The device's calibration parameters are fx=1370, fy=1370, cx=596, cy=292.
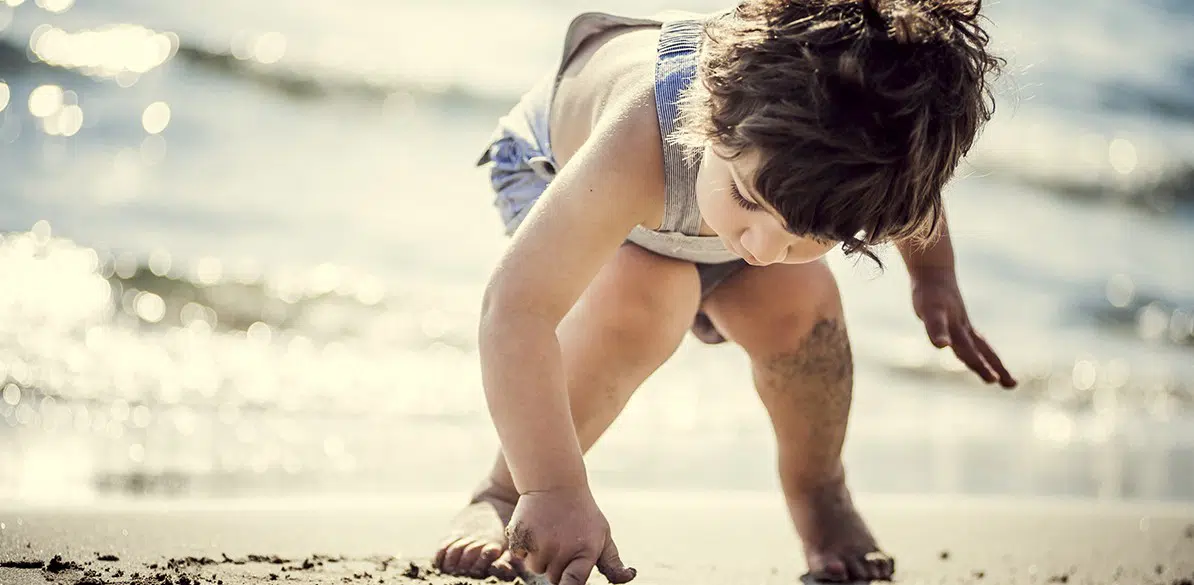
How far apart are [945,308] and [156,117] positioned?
591 cm

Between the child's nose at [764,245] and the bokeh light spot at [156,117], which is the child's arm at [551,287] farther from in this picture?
the bokeh light spot at [156,117]

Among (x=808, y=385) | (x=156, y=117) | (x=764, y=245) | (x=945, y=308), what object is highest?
(x=156, y=117)

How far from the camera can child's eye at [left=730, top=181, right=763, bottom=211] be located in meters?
1.83

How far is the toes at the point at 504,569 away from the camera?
219cm

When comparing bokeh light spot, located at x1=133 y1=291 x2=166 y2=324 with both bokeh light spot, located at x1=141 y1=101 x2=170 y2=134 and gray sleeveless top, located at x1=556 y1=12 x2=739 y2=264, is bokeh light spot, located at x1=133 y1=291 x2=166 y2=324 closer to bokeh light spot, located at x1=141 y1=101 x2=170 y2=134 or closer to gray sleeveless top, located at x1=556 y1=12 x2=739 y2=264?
bokeh light spot, located at x1=141 y1=101 x2=170 y2=134

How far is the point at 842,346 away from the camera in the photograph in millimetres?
2498

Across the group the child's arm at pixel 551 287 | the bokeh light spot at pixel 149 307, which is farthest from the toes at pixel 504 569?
the bokeh light spot at pixel 149 307

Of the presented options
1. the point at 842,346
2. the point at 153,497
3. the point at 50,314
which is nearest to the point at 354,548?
the point at 153,497

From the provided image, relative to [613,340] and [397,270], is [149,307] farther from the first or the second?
[613,340]

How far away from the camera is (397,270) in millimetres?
5871

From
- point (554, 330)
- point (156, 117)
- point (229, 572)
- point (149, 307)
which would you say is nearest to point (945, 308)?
point (554, 330)

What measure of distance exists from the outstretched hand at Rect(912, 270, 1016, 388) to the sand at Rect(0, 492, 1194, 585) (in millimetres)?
462

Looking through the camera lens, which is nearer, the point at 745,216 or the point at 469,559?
the point at 745,216

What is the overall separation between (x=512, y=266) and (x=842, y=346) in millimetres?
784
